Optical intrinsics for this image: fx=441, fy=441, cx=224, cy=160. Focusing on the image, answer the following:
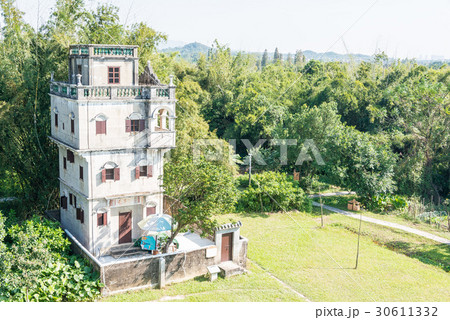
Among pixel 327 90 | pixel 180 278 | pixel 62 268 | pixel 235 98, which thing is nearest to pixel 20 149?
pixel 62 268

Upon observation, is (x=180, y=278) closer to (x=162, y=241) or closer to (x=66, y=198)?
(x=162, y=241)

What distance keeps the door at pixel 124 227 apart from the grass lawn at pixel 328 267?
11.1ft

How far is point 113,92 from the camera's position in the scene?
1831cm

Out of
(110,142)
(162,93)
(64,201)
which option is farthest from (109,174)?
(162,93)

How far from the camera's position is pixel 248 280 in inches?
709

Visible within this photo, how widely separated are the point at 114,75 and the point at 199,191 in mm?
6411

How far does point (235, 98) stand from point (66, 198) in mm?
26772

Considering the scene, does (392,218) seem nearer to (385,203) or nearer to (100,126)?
(385,203)

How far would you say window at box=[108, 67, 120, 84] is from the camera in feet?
63.6

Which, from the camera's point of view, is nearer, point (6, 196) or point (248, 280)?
point (248, 280)

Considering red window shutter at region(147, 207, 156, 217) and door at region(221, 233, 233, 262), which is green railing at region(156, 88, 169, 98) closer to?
red window shutter at region(147, 207, 156, 217)

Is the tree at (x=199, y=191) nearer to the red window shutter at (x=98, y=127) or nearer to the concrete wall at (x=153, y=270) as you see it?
the concrete wall at (x=153, y=270)

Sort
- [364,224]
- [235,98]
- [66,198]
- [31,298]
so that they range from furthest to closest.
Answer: [235,98], [364,224], [66,198], [31,298]

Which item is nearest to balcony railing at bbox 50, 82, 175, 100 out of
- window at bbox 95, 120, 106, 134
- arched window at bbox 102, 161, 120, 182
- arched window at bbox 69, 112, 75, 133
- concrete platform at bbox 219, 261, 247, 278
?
arched window at bbox 69, 112, 75, 133
